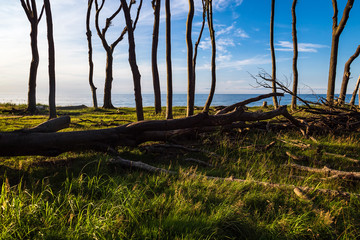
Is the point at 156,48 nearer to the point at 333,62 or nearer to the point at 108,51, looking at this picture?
the point at 108,51

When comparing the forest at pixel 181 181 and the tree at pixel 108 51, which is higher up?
the tree at pixel 108 51

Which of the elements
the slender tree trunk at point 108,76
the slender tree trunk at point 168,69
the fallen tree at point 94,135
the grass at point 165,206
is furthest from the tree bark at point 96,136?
the slender tree trunk at point 108,76

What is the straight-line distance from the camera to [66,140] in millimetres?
4688

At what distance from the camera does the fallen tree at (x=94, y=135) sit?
437 centimetres

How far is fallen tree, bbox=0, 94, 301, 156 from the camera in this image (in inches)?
172

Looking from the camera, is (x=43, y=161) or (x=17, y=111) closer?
(x=43, y=161)

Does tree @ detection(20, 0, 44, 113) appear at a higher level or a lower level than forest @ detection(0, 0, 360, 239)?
higher

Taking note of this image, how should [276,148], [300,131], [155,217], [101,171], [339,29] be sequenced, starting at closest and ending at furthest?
[155,217] < [101,171] < [276,148] < [300,131] < [339,29]

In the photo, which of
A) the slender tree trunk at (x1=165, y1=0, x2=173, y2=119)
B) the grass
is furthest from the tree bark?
the slender tree trunk at (x1=165, y1=0, x2=173, y2=119)

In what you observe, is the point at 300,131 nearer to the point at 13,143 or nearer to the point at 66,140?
the point at 66,140

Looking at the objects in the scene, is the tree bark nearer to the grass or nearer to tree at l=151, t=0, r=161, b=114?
the grass

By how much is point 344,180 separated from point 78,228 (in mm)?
4588

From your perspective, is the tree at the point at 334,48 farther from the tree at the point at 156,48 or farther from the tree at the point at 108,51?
the tree at the point at 108,51

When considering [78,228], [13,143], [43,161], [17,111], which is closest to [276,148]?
[78,228]
